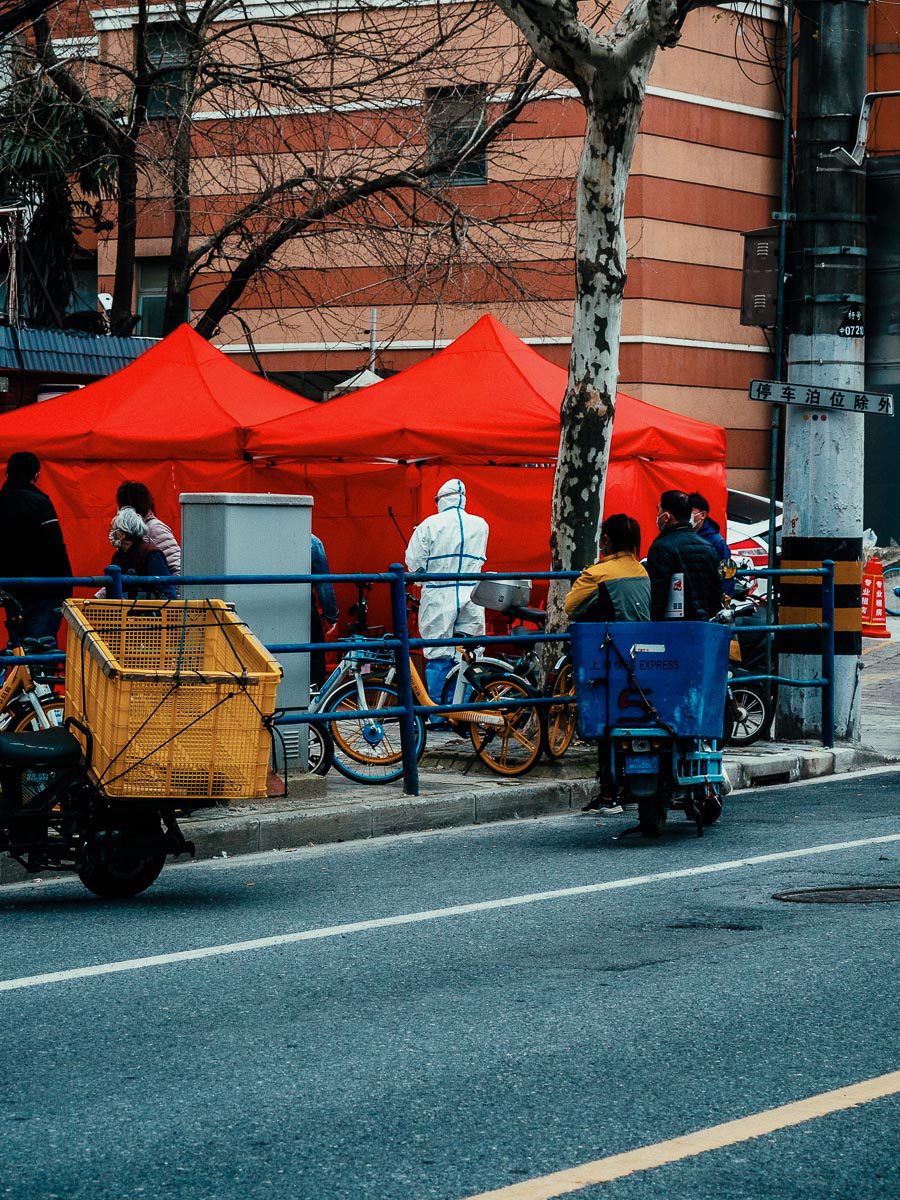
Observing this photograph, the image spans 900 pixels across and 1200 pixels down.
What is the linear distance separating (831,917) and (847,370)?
283 inches

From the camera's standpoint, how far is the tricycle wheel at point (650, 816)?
983 cm

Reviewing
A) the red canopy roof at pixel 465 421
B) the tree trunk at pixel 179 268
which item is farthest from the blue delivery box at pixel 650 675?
the tree trunk at pixel 179 268

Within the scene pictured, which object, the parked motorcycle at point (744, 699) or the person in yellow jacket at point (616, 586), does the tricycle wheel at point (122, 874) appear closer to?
the person in yellow jacket at point (616, 586)

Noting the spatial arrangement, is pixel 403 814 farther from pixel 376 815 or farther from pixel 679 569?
pixel 679 569

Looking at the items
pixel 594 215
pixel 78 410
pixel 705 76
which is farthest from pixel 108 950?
pixel 705 76

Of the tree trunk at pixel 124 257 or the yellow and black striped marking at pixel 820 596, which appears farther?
the tree trunk at pixel 124 257

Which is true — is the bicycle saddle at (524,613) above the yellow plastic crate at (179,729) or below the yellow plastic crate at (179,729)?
above

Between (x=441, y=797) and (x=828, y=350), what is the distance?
5253 mm

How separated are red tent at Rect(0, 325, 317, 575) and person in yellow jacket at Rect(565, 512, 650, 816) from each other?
671 cm

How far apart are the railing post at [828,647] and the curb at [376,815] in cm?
89

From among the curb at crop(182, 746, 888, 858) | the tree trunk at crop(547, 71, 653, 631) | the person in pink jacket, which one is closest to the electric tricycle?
the curb at crop(182, 746, 888, 858)

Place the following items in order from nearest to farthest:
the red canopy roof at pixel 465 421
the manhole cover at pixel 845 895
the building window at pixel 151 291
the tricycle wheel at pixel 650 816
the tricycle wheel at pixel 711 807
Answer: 1. the manhole cover at pixel 845 895
2. the tricycle wheel at pixel 650 816
3. the tricycle wheel at pixel 711 807
4. the red canopy roof at pixel 465 421
5. the building window at pixel 151 291

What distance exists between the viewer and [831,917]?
745 centimetres

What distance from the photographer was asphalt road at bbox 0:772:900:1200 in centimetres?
440
